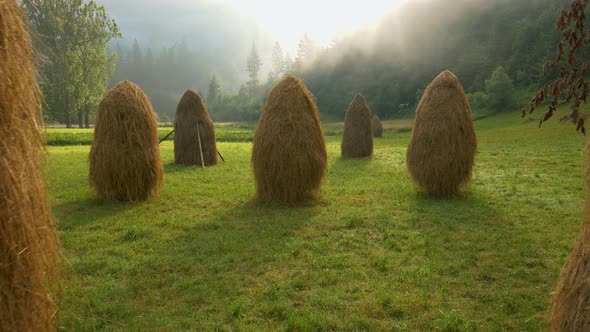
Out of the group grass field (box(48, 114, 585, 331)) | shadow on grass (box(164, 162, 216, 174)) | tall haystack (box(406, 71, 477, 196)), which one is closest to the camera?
grass field (box(48, 114, 585, 331))

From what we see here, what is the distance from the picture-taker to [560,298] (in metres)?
2.77

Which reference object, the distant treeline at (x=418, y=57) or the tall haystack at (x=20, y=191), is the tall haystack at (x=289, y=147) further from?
the distant treeline at (x=418, y=57)

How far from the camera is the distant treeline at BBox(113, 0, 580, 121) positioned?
6319cm

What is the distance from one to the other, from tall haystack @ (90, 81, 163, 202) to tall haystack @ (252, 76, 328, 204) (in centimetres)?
293

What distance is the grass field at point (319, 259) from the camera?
4387 millimetres

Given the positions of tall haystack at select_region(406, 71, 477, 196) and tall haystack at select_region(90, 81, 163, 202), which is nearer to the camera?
tall haystack at select_region(90, 81, 163, 202)

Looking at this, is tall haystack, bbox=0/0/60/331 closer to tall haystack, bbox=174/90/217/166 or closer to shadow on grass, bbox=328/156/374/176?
shadow on grass, bbox=328/156/374/176

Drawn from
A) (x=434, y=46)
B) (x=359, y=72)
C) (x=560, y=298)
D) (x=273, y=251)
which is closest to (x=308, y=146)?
(x=273, y=251)

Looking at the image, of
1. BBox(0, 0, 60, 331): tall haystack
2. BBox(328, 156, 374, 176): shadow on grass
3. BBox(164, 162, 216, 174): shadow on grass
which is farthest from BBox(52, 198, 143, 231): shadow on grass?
BBox(328, 156, 374, 176): shadow on grass

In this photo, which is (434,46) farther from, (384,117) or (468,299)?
(468,299)

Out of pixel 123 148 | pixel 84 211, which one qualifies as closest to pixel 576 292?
pixel 123 148

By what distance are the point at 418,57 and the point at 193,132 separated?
7266 cm

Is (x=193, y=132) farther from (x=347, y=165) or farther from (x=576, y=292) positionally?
(x=576, y=292)

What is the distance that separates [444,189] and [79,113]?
143ft
